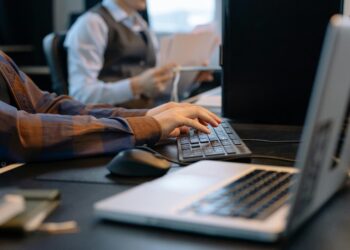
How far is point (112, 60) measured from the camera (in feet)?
7.97

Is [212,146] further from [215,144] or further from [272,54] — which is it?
[272,54]

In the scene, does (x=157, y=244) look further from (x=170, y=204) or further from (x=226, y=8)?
(x=226, y=8)

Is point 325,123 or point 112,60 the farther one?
point 112,60

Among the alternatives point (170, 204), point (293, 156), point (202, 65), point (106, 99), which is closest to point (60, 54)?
point (106, 99)

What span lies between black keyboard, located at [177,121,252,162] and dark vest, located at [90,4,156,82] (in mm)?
1389

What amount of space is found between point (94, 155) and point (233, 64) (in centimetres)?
57

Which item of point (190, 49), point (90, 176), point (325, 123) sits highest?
point (325, 123)

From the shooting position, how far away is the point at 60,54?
2.27m

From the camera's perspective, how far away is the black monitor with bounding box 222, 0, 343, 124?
1288mm

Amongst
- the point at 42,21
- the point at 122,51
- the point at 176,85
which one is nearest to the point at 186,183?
the point at 176,85

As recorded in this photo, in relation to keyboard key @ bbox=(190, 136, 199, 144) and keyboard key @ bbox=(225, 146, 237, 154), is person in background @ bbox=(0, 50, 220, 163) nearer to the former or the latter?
keyboard key @ bbox=(190, 136, 199, 144)

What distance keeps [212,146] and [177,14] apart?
2.60 metres

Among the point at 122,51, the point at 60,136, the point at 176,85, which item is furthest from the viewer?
the point at 122,51

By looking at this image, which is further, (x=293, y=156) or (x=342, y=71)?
(x=293, y=156)
